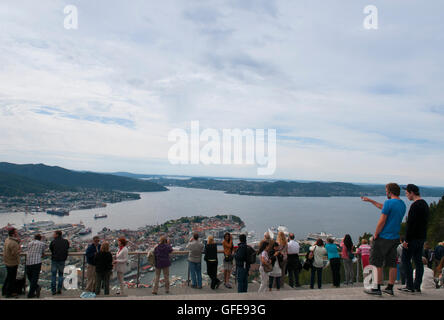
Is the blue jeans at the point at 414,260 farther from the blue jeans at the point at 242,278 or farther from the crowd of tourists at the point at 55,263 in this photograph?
the crowd of tourists at the point at 55,263

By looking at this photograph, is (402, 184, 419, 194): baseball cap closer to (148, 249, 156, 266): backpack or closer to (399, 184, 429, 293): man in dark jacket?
(399, 184, 429, 293): man in dark jacket

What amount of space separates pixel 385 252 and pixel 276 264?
2.62 m

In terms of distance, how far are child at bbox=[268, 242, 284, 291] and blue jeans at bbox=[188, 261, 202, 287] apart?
1.61 m

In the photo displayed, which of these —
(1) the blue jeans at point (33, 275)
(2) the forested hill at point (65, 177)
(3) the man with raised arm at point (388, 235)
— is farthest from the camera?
(2) the forested hill at point (65, 177)

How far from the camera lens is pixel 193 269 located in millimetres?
6445

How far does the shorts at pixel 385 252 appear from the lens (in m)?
3.93

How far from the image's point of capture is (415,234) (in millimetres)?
4082

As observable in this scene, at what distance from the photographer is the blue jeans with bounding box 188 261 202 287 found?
6.41 meters

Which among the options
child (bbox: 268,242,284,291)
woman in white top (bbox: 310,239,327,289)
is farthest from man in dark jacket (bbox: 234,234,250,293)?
woman in white top (bbox: 310,239,327,289)

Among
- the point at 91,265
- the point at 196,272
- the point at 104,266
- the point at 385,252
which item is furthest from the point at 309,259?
the point at 91,265

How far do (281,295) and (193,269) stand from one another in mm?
2680

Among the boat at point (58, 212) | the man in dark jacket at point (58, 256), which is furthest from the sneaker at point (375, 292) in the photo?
the boat at point (58, 212)

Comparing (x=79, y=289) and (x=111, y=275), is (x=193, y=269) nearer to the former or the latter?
(x=111, y=275)

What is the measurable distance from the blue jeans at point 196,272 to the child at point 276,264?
1.61 meters
